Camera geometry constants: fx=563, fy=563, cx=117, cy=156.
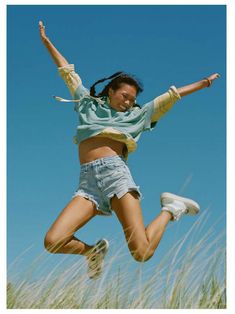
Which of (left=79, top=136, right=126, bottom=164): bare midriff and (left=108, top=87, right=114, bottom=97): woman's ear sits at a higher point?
(left=108, top=87, right=114, bottom=97): woman's ear

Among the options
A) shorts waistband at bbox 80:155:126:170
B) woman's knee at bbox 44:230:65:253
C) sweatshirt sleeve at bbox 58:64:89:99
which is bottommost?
woman's knee at bbox 44:230:65:253

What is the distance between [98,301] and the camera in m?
4.09

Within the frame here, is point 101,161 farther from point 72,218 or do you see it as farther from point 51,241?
point 51,241

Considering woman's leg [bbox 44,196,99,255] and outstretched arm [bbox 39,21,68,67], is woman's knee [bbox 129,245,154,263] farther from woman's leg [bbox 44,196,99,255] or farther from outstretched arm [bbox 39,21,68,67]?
outstretched arm [bbox 39,21,68,67]

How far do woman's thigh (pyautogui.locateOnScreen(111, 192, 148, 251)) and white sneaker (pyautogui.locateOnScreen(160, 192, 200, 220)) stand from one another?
1.01 ft

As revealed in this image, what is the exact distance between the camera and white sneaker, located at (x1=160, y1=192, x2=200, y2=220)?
185 inches

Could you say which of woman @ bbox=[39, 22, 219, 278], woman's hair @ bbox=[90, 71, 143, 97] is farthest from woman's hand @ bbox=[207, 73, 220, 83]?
woman's hair @ bbox=[90, 71, 143, 97]

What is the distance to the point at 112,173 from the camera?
460 centimetres

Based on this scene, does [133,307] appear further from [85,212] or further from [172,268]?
[85,212]

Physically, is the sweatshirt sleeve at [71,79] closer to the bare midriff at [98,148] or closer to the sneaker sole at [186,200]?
the bare midriff at [98,148]

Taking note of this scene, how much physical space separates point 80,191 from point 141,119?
0.82 metres

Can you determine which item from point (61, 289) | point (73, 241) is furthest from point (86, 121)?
point (61, 289)

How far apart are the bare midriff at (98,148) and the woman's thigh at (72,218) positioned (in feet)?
1.20

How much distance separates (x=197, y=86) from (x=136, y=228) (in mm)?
1292
